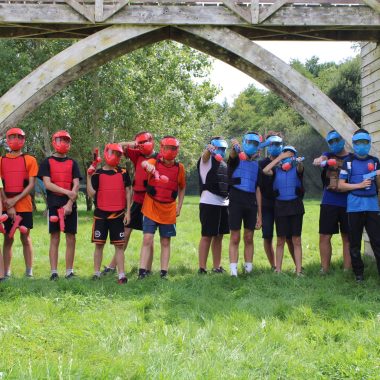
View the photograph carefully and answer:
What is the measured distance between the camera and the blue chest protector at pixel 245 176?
21.7ft

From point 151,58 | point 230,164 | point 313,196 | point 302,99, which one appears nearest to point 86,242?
point 230,164

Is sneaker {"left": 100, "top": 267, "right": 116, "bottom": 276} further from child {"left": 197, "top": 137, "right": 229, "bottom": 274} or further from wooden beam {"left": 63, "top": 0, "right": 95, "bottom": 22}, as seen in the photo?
wooden beam {"left": 63, "top": 0, "right": 95, "bottom": 22}

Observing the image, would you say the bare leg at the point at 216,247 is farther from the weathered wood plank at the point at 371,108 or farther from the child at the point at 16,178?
the weathered wood plank at the point at 371,108

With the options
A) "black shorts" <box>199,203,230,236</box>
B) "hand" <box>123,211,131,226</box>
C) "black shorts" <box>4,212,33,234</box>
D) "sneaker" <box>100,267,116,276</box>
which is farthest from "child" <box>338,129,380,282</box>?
"black shorts" <box>4,212,33,234</box>

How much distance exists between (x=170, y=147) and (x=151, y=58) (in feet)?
47.5

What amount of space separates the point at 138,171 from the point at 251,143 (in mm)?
1589

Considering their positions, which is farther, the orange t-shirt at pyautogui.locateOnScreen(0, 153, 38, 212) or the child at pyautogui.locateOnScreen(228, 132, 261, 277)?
the orange t-shirt at pyautogui.locateOnScreen(0, 153, 38, 212)

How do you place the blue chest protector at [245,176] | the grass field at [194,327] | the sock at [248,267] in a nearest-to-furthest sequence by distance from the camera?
the grass field at [194,327], the blue chest protector at [245,176], the sock at [248,267]

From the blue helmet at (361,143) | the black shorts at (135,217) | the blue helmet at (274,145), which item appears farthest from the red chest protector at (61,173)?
the blue helmet at (361,143)

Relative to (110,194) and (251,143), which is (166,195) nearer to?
(110,194)

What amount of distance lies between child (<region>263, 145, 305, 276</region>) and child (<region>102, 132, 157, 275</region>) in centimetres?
157

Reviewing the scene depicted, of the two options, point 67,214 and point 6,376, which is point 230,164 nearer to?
point 67,214

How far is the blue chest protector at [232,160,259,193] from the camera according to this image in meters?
6.63

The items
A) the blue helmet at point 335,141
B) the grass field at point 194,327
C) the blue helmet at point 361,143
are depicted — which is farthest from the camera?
the blue helmet at point 335,141
